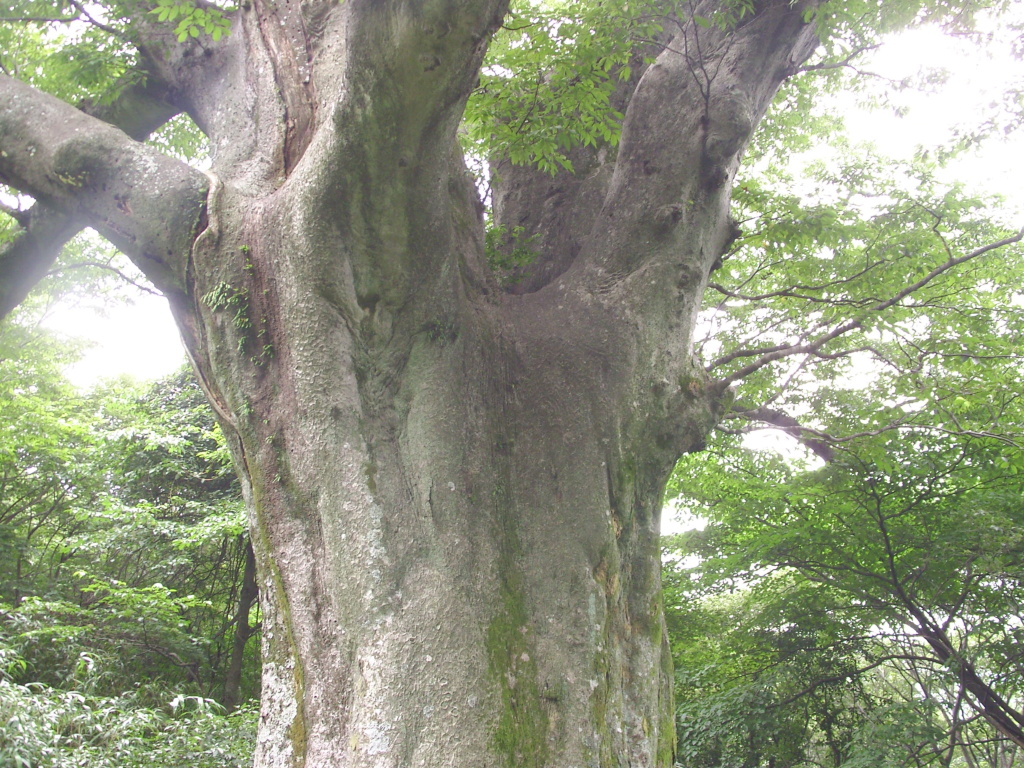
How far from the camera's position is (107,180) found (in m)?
2.47

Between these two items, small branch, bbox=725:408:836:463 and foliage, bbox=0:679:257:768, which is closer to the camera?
foliage, bbox=0:679:257:768

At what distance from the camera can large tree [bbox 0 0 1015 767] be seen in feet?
6.45

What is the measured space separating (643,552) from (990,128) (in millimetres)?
4124

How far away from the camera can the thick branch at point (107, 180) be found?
2395mm

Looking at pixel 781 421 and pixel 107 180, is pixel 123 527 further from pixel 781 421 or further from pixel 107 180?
pixel 781 421

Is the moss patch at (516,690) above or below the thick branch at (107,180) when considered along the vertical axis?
below

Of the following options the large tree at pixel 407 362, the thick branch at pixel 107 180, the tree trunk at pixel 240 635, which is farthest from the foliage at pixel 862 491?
the tree trunk at pixel 240 635

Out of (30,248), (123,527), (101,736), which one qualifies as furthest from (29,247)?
(123,527)

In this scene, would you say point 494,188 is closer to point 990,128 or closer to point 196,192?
point 196,192

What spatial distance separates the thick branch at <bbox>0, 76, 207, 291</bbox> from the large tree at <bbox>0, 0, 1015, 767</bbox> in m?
0.01

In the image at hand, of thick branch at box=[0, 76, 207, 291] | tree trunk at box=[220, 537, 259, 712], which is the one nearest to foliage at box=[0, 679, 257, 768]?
thick branch at box=[0, 76, 207, 291]

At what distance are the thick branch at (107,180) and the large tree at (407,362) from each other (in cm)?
1

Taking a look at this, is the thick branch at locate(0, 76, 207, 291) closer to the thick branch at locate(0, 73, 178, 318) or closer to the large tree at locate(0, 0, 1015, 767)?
the large tree at locate(0, 0, 1015, 767)

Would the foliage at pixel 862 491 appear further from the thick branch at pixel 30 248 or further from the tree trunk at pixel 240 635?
the tree trunk at pixel 240 635
